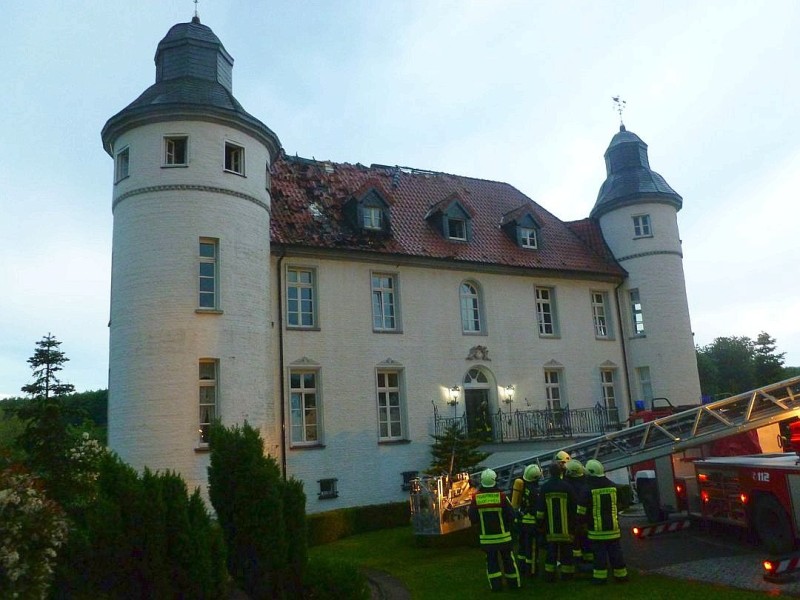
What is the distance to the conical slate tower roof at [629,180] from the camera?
29.1 meters

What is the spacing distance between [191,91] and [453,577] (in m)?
14.6

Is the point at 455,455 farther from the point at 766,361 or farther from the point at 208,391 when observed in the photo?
the point at 766,361

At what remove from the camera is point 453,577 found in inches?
486

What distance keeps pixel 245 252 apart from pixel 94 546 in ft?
38.8

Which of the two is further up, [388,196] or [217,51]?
[217,51]

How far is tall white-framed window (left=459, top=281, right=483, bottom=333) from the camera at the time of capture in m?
25.0

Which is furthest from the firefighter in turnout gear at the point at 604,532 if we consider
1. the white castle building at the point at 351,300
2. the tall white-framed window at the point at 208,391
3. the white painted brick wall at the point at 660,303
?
the white painted brick wall at the point at 660,303

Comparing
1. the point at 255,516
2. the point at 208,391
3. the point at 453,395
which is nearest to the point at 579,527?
the point at 255,516

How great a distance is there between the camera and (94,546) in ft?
28.5

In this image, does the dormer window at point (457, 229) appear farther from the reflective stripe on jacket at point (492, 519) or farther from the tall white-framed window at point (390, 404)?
the reflective stripe on jacket at point (492, 519)

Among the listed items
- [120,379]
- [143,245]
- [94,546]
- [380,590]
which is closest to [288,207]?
[143,245]

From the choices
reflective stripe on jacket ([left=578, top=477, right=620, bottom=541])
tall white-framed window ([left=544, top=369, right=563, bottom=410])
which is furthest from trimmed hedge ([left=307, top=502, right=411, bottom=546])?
tall white-framed window ([left=544, top=369, right=563, bottom=410])

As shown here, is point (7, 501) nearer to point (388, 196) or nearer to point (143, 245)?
point (143, 245)

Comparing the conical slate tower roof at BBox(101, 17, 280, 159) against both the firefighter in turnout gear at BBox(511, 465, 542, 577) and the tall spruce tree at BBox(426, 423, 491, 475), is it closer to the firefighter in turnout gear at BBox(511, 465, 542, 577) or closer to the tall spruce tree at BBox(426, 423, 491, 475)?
the tall spruce tree at BBox(426, 423, 491, 475)
